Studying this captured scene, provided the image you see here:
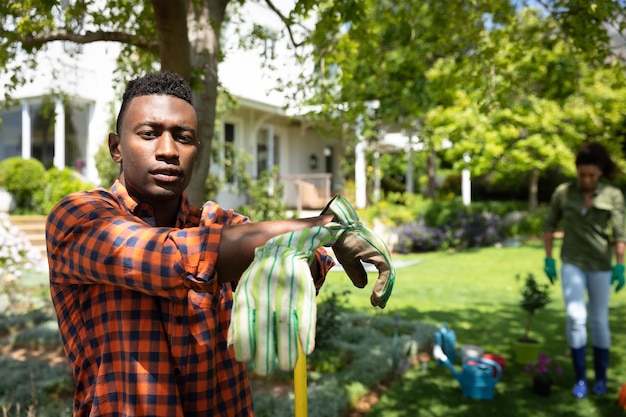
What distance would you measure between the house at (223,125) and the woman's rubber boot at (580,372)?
26.2 ft

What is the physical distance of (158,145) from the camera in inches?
50.3

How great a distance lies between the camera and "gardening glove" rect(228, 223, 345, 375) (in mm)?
899

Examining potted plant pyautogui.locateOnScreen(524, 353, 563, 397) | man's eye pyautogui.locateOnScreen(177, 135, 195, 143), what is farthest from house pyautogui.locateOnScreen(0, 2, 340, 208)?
man's eye pyautogui.locateOnScreen(177, 135, 195, 143)

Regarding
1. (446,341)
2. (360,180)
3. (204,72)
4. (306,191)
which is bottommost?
(446,341)

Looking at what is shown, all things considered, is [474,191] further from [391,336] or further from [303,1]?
[303,1]

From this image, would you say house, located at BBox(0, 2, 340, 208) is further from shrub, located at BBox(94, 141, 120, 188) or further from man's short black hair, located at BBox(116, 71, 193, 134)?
man's short black hair, located at BBox(116, 71, 193, 134)

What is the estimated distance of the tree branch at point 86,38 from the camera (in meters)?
3.41

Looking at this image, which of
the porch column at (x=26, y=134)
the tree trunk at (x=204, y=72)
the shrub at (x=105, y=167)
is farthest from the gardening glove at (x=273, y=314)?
the porch column at (x=26, y=134)

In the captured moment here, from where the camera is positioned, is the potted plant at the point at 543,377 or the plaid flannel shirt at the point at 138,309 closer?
the plaid flannel shirt at the point at 138,309

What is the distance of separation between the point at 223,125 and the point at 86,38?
1121 cm

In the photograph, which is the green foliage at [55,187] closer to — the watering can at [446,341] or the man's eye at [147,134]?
the watering can at [446,341]

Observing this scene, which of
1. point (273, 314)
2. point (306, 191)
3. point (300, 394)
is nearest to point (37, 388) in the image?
point (300, 394)

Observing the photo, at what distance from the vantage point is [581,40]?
4043 mm

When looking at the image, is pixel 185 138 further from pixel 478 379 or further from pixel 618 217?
pixel 618 217
